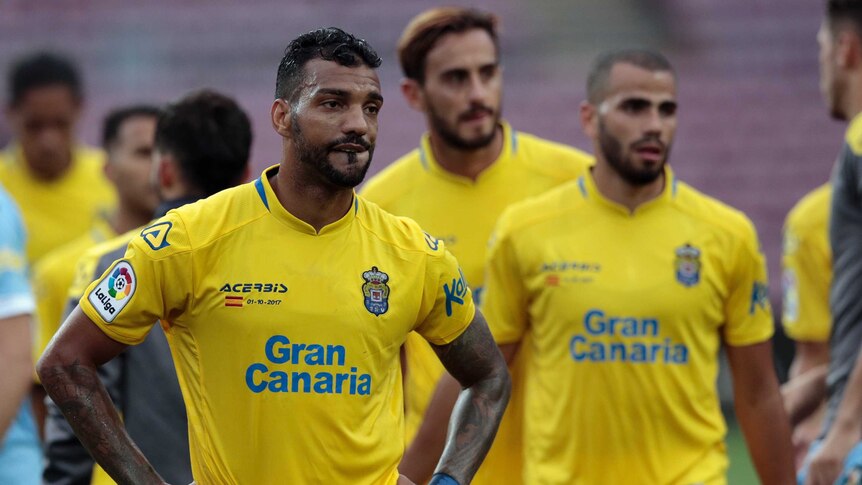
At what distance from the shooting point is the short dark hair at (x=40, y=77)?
27.9 feet

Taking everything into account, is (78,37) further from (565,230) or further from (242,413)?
(242,413)

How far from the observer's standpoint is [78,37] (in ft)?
53.3

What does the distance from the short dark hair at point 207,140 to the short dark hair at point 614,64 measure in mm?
1464

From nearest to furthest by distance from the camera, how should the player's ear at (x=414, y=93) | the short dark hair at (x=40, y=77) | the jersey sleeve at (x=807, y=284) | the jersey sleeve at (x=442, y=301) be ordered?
the jersey sleeve at (x=442, y=301) < the player's ear at (x=414, y=93) < the jersey sleeve at (x=807, y=284) < the short dark hair at (x=40, y=77)

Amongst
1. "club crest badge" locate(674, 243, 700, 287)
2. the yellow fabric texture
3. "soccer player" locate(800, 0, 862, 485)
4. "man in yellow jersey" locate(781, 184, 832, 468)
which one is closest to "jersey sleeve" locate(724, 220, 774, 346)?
"club crest badge" locate(674, 243, 700, 287)

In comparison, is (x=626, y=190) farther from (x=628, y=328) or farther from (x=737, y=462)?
(x=737, y=462)

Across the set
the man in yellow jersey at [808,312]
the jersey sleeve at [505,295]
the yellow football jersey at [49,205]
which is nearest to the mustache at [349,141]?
the jersey sleeve at [505,295]

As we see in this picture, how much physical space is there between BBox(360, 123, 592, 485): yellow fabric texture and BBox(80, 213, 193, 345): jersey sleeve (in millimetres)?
2387

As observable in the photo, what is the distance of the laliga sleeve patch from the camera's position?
375 centimetres

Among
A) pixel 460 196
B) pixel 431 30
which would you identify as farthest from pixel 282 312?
pixel 431 30

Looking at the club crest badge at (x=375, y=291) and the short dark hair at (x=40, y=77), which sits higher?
the short dark hair at (x=40, y=77)

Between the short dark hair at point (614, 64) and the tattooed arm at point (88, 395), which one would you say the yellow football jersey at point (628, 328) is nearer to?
the short dark hair at point (614, 64)

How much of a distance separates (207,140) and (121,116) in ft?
6.41

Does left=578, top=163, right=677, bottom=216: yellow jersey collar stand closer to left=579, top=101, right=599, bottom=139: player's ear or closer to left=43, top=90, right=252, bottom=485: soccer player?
left=579, top=101, right=599, bottom=139: player's ear
